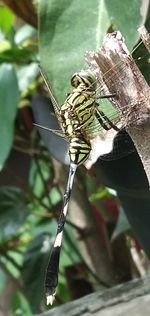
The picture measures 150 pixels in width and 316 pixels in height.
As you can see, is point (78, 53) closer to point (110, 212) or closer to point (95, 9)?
point (95, 9)

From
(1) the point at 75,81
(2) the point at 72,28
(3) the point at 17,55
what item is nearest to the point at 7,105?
(3) the point at 17,55

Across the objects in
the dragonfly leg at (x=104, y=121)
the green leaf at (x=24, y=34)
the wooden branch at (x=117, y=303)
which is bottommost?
the wooden branch at (x=117, y=303)

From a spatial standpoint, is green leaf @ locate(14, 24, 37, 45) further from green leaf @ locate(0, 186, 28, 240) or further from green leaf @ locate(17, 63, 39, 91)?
green leaf @ locate(0, 186, 28, 240)

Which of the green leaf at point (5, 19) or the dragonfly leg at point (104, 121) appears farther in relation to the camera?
the green leaf at point (5, 19)

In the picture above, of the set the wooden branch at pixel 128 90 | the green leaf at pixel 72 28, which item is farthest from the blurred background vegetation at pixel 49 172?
the wooden branch at pixel 128 90

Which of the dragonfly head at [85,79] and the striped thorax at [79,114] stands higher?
the dragonfly head at [85,79]

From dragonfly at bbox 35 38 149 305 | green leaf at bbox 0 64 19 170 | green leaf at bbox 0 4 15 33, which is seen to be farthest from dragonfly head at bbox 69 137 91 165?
green leaf at bbox 0 4 15 33

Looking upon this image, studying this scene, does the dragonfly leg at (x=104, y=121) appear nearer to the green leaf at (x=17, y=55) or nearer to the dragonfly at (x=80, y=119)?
the dragonfly at (x=80, y=119)
